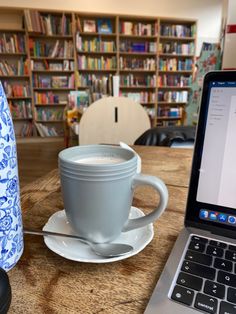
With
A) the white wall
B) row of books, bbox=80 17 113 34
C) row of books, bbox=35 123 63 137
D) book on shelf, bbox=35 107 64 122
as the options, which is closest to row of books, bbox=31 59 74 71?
row of books, bbox=80 17 113 34

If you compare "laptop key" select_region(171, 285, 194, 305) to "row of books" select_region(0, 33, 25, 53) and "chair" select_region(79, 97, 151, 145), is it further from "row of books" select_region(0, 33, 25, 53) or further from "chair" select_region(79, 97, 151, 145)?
"row of books" select_region(0, 33, 25, 53)

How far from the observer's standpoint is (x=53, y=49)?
3.97m

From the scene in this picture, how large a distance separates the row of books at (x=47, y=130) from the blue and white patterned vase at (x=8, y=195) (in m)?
4.17

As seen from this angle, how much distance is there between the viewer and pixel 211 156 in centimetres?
38

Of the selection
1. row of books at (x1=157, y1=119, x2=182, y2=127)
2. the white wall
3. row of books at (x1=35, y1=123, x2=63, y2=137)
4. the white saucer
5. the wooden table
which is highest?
the white wall

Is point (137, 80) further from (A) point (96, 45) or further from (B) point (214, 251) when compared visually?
(B) point (214, 251)

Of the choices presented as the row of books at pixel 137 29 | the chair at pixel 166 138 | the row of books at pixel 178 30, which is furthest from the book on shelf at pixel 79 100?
the row of books at pixel 178 30

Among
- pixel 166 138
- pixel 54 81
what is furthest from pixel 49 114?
pixel 166 138

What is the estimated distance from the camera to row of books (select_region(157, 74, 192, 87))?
4398mm

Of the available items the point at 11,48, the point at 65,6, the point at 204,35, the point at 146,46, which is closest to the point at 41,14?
the point at 65,6

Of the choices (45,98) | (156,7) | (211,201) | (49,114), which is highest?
(156,7)

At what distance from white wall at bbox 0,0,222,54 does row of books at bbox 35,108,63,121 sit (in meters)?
1.57

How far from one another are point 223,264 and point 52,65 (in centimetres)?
426

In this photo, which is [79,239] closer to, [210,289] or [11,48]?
[210,289]
